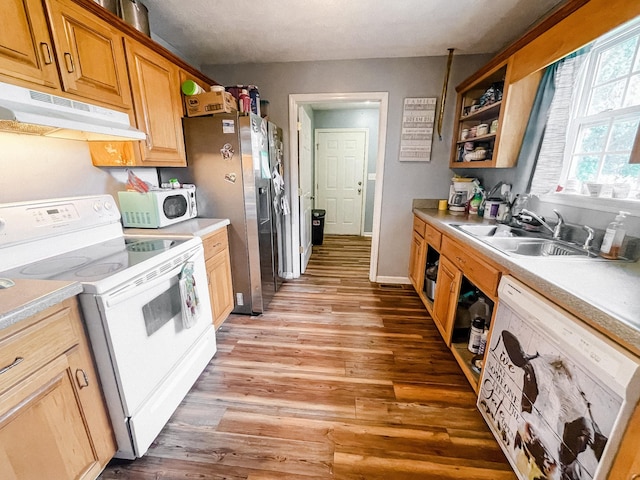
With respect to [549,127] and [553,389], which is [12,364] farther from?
[549,127]

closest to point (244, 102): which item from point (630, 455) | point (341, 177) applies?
point (630, 455)

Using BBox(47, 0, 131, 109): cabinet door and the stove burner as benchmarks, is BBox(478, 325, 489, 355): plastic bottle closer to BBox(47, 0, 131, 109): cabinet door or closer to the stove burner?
the stove burner

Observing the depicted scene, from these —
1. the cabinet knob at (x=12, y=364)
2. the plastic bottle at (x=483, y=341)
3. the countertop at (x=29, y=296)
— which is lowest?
the plastic bottle at (x=483, y=341)

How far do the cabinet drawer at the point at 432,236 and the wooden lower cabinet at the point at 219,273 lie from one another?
5.67 ft

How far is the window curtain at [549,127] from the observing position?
1534 millimetres

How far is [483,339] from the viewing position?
1601mm

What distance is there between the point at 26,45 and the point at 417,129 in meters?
2.71

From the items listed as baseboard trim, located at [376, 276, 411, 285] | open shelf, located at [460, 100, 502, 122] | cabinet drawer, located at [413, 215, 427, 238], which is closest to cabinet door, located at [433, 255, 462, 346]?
cabinet drawer, located at [413, 215, 427, 238]

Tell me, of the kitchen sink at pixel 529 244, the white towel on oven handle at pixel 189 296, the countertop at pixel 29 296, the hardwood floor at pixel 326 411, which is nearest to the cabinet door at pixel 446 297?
the hardwood floor at pixel 326 411

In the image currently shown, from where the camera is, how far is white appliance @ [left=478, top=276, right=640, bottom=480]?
0.71 metres

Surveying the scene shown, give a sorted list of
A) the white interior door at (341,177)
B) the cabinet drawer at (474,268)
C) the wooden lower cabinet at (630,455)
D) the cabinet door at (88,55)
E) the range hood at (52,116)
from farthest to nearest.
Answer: the white interior door at (341,177) < the cabinet drawer at (474,268) < the cabinet door at (88,55) < the range hood at (52,116) < the wooden lower cabinet at (630,455)

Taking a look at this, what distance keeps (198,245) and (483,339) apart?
74.3 inches

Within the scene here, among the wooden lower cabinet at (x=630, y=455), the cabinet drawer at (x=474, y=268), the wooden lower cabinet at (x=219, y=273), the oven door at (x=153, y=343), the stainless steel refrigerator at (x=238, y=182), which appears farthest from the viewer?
the stainless steel refrigerator at (x=238, y=182)

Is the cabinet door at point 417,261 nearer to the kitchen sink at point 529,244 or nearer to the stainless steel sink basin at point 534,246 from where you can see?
the kitchen sink at point 529,244
